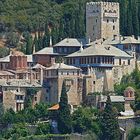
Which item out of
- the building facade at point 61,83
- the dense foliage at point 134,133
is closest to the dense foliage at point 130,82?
the building facade at point 61,83

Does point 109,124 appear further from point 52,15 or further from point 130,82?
point 52,15

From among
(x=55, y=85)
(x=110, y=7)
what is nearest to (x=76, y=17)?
(x=110, y=7)

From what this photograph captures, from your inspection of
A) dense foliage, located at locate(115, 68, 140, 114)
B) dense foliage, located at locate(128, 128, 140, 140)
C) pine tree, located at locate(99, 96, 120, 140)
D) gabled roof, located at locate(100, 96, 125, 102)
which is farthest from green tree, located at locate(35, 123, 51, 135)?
dense foliage, located at locate(115, 68, 140, 114)

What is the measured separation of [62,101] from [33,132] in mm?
3103

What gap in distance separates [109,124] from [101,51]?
966 centimetres

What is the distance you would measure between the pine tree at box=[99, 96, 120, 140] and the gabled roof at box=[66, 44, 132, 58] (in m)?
8.35

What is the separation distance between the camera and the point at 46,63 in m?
127

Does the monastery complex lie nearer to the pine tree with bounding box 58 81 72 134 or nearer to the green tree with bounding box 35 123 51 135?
the green tree with bounding box 35 123 51 135

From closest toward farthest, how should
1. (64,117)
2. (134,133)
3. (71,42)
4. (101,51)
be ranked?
1. (64,117)
2. (134,133)
3. (101,51)
4. (71,42)

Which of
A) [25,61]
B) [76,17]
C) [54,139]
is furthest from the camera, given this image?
[76,17]

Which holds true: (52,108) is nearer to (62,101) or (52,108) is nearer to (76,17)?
(62,101)

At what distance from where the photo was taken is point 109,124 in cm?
Result: 11419

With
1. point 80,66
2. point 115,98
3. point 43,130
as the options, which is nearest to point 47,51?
point 80,66

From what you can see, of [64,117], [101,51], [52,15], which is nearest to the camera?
[64,117]
